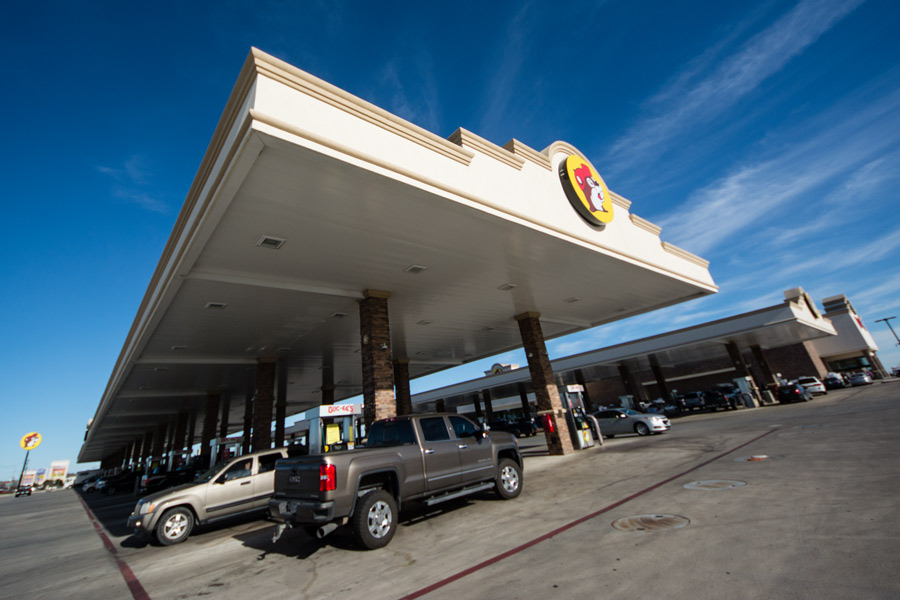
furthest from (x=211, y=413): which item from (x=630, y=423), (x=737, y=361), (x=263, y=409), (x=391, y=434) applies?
(x=737, y=361)

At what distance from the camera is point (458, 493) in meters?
7.36

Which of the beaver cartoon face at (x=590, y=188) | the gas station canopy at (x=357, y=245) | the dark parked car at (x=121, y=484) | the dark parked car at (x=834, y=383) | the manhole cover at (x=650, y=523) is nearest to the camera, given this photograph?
the manhole cover at (x=650, y=523)

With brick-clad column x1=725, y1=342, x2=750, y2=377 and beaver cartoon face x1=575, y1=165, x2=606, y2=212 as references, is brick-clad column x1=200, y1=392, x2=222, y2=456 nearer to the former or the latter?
beaver cartoon face x1=575, y1=165, x2=606, y2=212

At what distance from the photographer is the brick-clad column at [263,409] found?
60.6 ft

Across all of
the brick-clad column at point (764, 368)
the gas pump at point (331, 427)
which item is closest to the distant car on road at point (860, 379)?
the brick-clad column at point (764, 368)

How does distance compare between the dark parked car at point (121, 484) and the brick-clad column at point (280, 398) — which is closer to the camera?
the brick-clad column at point (280, 398)

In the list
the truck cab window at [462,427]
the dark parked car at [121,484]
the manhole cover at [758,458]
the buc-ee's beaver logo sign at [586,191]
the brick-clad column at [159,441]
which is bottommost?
the manhole cover at [758,458]

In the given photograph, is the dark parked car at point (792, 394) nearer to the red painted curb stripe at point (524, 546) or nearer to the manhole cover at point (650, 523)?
the red painted curb stripe at point (524, 546)

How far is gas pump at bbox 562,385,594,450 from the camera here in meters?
17.0

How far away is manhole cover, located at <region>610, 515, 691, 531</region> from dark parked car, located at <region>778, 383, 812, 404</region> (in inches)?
1288

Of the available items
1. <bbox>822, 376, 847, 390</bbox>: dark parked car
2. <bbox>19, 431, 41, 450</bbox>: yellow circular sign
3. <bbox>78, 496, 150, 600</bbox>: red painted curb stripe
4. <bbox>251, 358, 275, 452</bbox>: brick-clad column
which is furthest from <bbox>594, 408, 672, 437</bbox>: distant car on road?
<bbox>19, 431, 41, 450</bbox>: yellow circular sign

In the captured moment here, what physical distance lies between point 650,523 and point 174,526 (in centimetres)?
972

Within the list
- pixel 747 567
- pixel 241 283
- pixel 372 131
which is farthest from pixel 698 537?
pixel 241 283

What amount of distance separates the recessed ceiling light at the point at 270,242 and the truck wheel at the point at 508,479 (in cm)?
723
